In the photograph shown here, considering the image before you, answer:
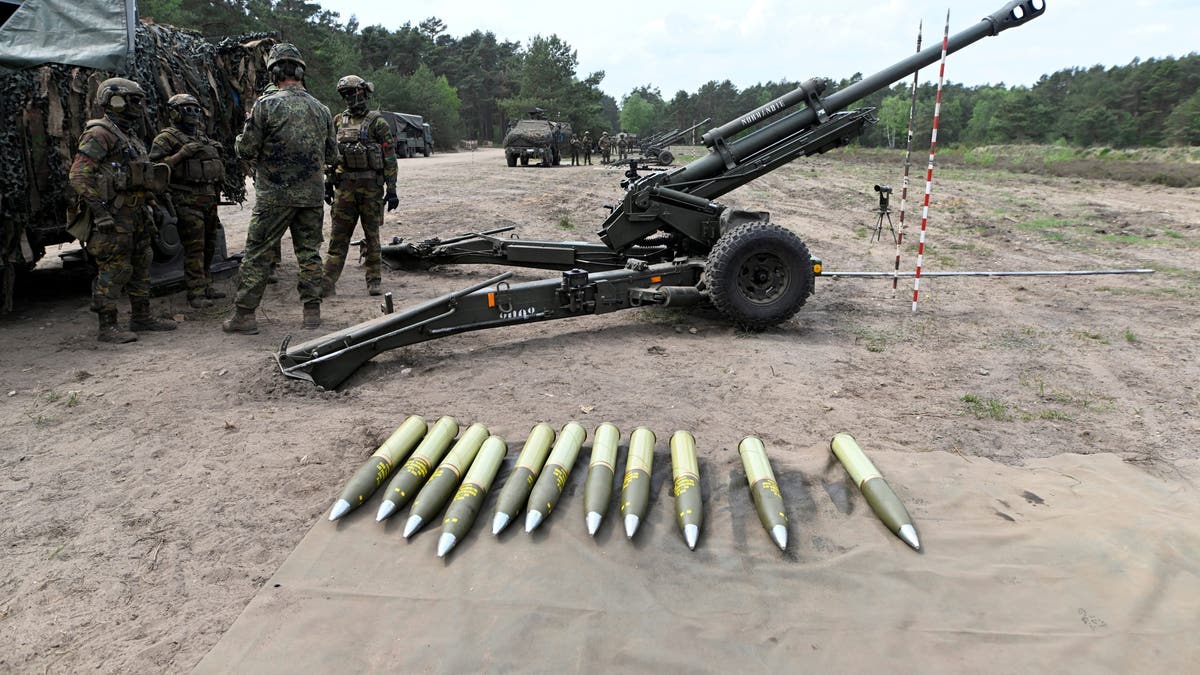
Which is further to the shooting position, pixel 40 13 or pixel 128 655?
pixel 40 13

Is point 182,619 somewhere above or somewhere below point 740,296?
below

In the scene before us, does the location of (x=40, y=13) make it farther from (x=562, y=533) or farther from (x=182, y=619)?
(x=562, y=533)

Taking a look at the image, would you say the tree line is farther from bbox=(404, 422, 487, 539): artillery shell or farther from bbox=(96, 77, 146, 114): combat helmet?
bbox=(404, 422, 487, 539): artillery shell

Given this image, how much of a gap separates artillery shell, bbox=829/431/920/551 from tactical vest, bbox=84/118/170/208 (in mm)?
5412

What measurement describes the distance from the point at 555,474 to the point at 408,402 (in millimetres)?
1483

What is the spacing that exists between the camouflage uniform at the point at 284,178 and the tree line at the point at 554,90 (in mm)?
17319

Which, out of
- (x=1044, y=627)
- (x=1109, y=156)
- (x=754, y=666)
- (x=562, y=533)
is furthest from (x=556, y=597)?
(x=1109, y=156)

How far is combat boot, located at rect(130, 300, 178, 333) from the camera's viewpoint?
19.4 feet

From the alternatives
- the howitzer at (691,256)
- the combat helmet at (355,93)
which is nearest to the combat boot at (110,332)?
the howitzer at (691,256)

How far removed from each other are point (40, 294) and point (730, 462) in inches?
282

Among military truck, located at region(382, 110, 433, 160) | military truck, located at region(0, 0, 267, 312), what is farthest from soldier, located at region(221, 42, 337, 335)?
military truck, located at region(382, 110, 433, 160)

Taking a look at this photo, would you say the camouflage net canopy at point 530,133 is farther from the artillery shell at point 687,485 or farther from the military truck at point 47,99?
the artillery shell at point 687,485

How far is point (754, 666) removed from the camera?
2.28m

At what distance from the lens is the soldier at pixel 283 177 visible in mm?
5680
